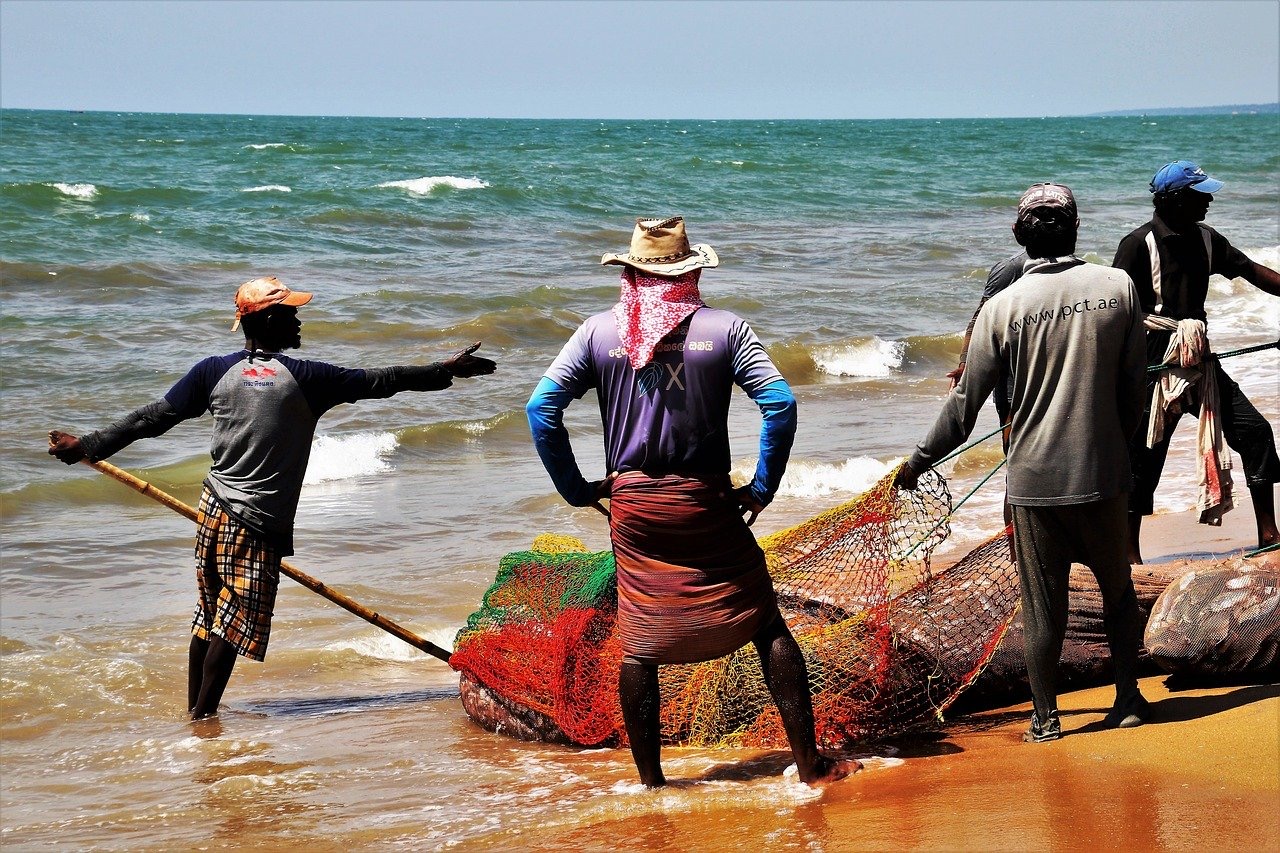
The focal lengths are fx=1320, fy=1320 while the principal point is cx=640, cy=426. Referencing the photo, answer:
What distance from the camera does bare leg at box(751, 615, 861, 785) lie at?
3951 mm

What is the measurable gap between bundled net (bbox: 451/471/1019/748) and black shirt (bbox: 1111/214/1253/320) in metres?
1.25

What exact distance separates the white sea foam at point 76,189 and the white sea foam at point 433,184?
6.54 meters

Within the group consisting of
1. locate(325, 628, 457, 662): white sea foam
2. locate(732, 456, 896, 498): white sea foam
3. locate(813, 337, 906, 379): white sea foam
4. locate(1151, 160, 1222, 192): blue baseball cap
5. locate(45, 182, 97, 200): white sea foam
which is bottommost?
locate(325, 628, 457, 662): white sea foam

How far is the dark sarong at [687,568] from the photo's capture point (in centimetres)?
388

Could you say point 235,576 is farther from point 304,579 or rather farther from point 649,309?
point 649,309

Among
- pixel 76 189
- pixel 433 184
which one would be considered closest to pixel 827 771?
pixel 76 189

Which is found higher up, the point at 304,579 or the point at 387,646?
Answer: the point at 304,579

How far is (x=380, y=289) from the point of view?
17.3 metres

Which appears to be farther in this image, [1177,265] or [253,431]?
[1177,265]

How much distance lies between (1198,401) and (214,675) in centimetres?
411

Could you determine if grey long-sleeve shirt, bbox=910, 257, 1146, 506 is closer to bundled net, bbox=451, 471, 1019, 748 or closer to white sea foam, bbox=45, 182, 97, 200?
bundled net, bbox=451, 471, 1019, 748

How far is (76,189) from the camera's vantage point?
26.3 m

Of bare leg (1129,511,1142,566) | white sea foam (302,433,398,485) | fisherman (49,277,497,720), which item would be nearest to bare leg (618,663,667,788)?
fisherman (49,277,497,720)

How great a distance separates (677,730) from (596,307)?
12.5 metres
